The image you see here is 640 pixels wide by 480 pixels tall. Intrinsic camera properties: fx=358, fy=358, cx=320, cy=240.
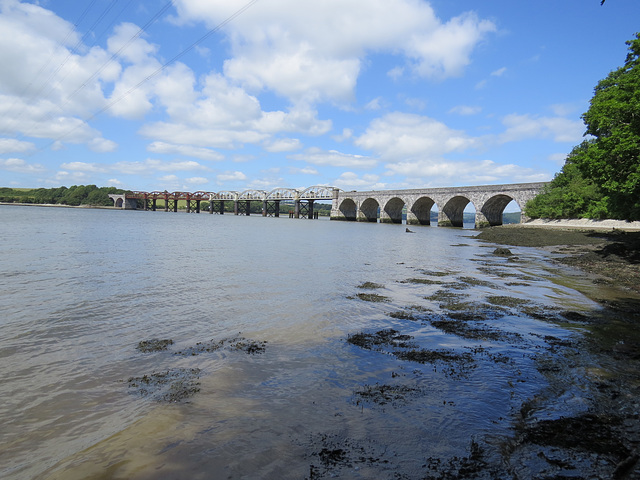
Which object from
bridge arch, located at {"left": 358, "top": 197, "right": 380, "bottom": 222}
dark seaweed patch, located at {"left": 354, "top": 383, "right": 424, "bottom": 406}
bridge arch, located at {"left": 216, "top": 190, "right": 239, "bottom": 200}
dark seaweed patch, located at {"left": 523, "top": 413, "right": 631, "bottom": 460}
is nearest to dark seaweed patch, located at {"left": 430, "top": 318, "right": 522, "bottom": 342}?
dark seaweed patch, located at {"left": 354, "top": 383, "right": 424, "bottom": 406}

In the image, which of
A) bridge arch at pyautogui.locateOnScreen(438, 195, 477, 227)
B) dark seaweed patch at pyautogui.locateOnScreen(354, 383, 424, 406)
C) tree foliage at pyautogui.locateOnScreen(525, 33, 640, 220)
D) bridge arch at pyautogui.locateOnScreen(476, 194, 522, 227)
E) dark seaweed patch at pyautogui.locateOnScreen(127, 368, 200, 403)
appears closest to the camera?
dark seaweed patch at pyautogui.locateOnScreen(354, 383, 424, 406)

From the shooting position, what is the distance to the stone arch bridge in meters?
69.2

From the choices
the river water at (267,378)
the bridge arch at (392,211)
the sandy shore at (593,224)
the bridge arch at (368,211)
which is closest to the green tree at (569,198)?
the sandy shore at (593,224)

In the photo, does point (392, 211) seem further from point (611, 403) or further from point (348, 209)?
point (611, 403)

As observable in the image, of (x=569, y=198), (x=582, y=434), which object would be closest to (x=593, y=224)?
(x=569, y=198)

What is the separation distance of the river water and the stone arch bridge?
65.2 metres

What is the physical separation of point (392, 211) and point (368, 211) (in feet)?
41.4

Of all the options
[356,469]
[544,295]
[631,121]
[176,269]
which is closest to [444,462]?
[356,469]

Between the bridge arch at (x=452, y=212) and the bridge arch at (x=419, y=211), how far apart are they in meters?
7.33

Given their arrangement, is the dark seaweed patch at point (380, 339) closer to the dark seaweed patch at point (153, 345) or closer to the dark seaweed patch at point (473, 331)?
the dark seaweed patch at point (473, 331)

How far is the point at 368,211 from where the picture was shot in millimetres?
116750

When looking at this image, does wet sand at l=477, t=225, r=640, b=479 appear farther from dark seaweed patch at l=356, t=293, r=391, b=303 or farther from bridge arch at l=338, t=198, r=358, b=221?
bridge arch at l=338, t=198, r=358, b=221

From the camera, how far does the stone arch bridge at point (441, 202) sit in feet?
227

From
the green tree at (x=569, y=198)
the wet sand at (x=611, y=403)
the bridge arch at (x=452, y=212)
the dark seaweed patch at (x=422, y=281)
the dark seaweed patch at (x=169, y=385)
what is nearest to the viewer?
the wet sand at (x=611, y=403)
